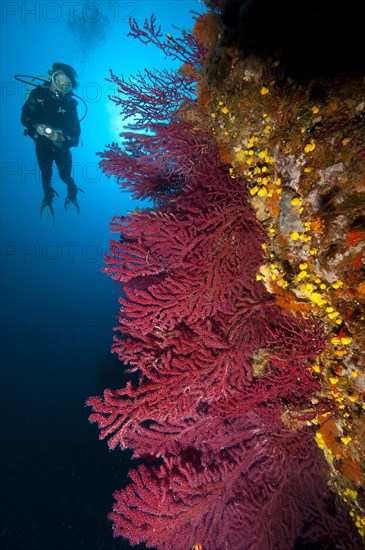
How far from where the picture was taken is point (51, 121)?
12.7m

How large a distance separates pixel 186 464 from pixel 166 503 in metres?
0.38

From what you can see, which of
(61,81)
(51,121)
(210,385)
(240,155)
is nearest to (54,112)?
(51,121)

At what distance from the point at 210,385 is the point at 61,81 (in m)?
14.1

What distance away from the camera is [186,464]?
3.06 meters

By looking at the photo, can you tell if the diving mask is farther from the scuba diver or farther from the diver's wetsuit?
the diver's wetsuit

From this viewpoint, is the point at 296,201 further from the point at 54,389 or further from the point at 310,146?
the point at 54,389

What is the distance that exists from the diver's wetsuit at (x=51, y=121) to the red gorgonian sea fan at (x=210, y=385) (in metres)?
12.1

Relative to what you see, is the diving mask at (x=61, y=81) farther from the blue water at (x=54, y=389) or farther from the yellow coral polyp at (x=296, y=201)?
the yellow coral polyp at (x=296, y=201)

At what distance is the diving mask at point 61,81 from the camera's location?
39.9 ft

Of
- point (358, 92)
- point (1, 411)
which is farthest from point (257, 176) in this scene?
point (1, 411)

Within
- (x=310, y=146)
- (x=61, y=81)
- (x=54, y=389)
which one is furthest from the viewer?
(x=54, y=389)

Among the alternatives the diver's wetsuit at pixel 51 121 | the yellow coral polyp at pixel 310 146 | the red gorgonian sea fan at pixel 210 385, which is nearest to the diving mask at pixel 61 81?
the diver's wetsuit at pixel 51 121

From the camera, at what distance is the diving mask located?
12.2 m

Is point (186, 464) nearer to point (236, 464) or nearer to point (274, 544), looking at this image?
point (236, 464)
